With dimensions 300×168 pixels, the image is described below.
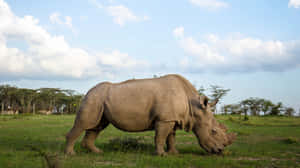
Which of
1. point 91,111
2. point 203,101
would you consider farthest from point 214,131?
point 91,111

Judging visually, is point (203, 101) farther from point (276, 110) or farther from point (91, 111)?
point (276, 110)

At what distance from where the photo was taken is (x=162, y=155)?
764 centimetres

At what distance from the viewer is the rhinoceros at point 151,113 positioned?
7871 millimetres

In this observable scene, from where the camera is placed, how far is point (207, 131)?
8164mm

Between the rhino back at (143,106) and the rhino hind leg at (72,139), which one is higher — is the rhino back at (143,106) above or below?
above

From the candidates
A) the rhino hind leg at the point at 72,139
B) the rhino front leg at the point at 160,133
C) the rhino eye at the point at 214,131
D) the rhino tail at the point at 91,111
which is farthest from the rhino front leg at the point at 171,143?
the rhino hind leg at the point at 72,139

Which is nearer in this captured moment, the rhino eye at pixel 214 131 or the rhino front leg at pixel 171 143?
the rhino eye at pixel 214 131

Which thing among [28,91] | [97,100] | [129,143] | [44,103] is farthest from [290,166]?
[44,103]

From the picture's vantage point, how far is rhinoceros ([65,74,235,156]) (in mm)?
7871

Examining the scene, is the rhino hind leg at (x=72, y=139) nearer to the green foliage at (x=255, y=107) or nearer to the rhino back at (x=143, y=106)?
the rhino back at (x=143, y=106)

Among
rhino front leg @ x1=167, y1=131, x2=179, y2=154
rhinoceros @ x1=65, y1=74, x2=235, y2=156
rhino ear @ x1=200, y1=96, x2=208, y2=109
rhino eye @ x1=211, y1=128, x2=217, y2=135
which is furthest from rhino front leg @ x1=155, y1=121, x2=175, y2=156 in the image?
rhino eye @ x1=211, y1=128, x2=217, y2=135

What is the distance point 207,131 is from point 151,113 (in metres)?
1.83

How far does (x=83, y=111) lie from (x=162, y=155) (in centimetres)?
270

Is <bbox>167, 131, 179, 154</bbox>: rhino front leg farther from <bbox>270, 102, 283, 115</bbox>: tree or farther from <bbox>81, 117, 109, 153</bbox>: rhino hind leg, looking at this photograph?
<bbox>270, 102, 283, 115</bbox>: tree
